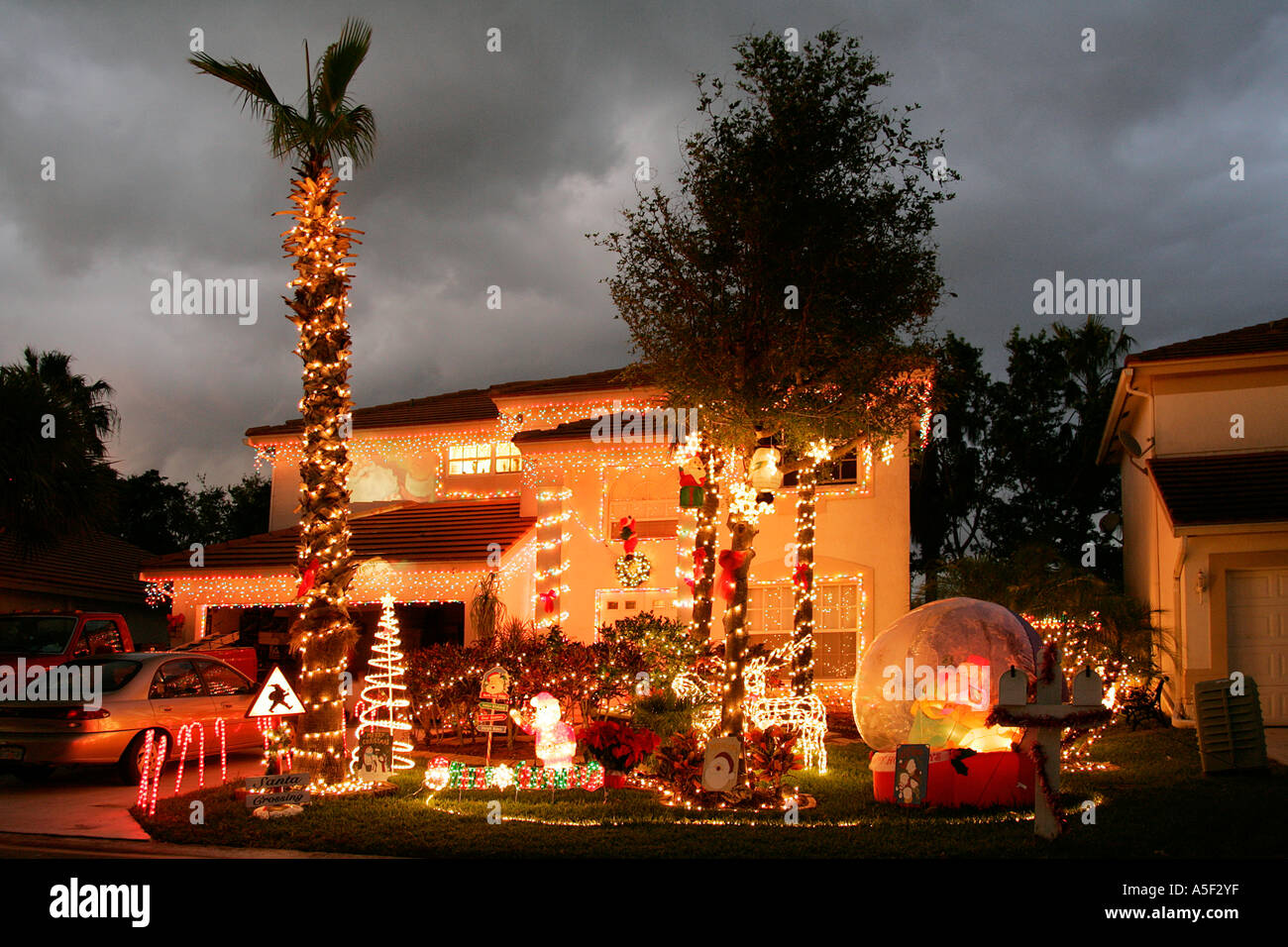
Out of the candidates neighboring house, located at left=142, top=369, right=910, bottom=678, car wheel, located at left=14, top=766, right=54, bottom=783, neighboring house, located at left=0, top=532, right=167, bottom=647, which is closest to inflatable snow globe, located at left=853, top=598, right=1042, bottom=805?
neighboring house, located at left=142, top=369, right=910, bottom=678

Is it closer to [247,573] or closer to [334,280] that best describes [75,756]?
[334,280]

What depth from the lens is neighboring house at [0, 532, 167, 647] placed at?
24170mm

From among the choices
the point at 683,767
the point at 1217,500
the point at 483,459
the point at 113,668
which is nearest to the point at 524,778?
the point at 683,767

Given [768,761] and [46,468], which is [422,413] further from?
[768,761]

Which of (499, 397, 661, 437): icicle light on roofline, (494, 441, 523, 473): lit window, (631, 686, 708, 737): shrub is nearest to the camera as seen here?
(631, 686, 708, 737): shrub

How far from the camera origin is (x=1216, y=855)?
7.59 meters

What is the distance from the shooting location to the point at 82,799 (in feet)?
36.4

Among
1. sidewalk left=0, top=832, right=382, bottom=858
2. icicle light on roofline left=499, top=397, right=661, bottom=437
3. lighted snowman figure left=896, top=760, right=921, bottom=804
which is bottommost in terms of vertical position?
sidewalk left=0, top=832, right=382, bottom=858

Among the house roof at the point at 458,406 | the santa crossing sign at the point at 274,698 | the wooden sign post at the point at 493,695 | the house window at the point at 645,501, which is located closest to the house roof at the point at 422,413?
the house roof at the point at 458,406

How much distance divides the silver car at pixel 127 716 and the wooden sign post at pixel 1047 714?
30.3ft

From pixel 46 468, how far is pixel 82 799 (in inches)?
314

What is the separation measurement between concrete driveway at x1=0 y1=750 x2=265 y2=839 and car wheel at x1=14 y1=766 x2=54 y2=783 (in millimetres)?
78

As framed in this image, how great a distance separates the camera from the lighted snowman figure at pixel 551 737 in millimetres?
11469

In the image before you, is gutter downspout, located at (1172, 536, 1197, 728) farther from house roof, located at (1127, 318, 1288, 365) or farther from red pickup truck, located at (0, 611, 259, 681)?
red pickup truck, located at (0, 611, 259, 681)
